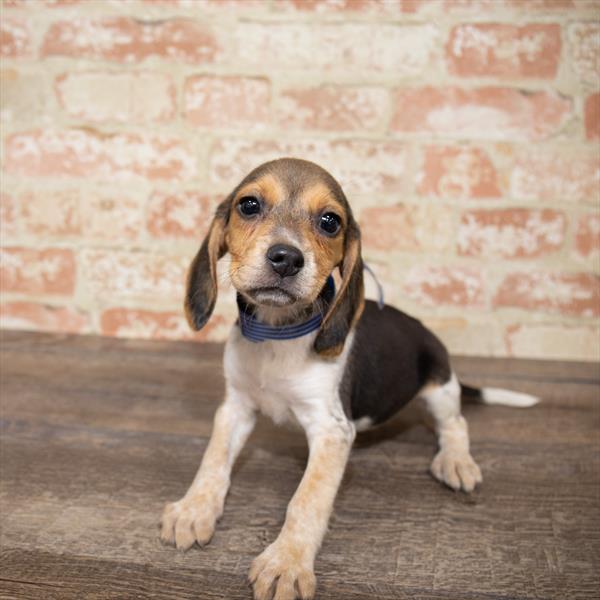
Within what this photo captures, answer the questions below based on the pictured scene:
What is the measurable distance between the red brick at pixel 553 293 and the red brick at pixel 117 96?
6.49 feet

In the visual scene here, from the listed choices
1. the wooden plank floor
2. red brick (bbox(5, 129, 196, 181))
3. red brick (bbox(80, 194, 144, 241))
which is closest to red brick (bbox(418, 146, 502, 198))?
the wooden plank floor

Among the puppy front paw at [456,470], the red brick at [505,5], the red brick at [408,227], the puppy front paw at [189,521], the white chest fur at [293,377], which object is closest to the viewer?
the puppy front paw at [189,521]

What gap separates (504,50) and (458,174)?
0.63 metres

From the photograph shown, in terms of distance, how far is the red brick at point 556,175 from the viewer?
142 inches

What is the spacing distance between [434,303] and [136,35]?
207cm

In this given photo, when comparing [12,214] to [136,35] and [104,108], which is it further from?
[136,35]

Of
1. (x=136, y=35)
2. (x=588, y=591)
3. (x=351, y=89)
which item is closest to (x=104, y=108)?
(x=136, y=35)

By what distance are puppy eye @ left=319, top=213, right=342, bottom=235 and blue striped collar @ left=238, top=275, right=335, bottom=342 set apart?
20 centimetres

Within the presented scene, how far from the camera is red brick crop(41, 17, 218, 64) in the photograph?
3.66 meters

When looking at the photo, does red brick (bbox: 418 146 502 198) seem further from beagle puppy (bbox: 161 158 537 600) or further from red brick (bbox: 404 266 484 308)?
beagle puppy (bbox: 161 158 537 600)

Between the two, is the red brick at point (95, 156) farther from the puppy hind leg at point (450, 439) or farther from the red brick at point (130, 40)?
the puppy hind leg at point (450, 439)

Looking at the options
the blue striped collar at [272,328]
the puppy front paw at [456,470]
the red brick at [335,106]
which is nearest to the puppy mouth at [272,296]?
the blue striped collar at [272,328]

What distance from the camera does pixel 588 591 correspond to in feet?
6.00

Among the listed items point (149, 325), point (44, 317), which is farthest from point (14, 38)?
point (149, 325)
